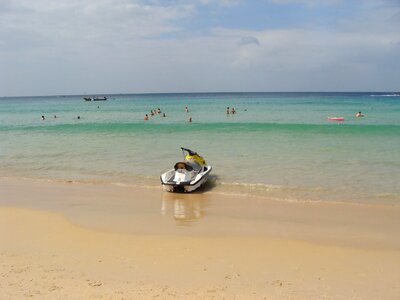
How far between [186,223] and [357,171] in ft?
26.9

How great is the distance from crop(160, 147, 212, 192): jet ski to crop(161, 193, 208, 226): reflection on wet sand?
0.82 ft

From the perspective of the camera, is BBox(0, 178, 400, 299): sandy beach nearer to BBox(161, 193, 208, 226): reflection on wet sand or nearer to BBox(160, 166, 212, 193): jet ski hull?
BBox(161, 193, 208, 226): reflection on wet sand

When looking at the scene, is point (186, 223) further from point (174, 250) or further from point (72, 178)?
point (72, 178)

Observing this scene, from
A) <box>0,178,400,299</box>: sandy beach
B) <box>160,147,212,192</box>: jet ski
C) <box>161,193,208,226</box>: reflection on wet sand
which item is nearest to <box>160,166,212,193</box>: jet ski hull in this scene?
<box>160,147,212,192</box>: jet ski

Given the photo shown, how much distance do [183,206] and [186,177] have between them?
2013 millimetres

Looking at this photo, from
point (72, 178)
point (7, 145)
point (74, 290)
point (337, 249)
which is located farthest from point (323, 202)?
point (7, 145)

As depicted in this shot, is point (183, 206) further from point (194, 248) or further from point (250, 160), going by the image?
point (250, 160)

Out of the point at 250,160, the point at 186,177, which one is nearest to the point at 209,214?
the point at 186,177

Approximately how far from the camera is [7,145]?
25172 mm

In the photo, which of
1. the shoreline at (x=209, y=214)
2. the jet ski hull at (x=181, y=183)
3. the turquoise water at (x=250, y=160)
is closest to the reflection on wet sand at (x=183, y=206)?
the shoreline at (x=209, y=214)

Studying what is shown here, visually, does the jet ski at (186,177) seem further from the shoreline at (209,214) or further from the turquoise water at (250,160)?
the turquoise water at (250,160)

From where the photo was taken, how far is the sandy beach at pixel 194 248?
19.6 ft

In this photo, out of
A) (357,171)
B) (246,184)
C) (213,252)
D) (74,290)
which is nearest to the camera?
(74,290)

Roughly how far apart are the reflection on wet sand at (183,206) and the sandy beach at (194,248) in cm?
3
